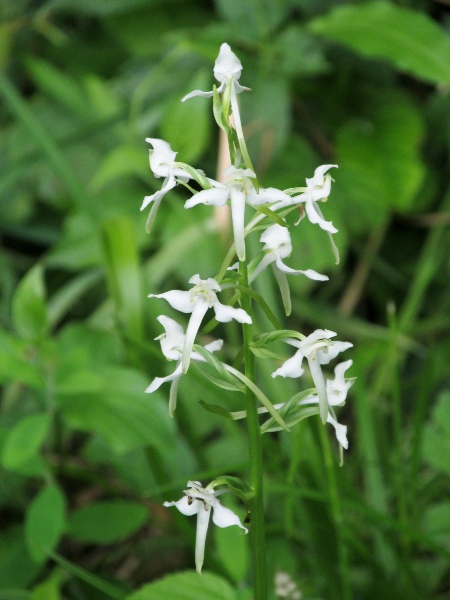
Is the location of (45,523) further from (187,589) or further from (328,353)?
(328,353)

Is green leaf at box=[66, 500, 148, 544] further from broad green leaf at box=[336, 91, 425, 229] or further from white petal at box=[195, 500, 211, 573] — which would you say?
broad green leaf at box=[336, 91, 425, 229]

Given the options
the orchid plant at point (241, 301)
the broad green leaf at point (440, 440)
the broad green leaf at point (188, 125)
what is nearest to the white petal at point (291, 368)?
the orchid plant at point (241, 301)

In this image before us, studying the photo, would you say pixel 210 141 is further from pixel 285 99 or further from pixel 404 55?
pixel 404 55

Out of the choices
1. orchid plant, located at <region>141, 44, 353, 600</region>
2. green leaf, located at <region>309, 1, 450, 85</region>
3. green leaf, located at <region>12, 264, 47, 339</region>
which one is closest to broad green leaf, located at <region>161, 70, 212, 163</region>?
green leaf, located at <region>309, 1, 450, 85</region>

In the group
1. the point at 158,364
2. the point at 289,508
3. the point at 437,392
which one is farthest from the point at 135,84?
the point at 289,508

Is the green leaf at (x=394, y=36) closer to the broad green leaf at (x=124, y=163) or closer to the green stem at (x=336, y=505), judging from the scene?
the broad green leaf at (x=124, y=163)

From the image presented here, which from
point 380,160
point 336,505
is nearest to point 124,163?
point 380,160
